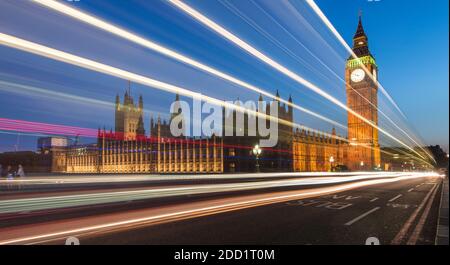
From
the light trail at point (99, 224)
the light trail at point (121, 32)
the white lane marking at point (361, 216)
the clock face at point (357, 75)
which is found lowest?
the white lane marking at point (361, 216)

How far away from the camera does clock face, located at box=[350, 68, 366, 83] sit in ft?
364

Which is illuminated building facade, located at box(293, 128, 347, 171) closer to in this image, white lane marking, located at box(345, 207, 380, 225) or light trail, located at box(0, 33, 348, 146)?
white lane marking, located at box(345, 207, 380, 225)

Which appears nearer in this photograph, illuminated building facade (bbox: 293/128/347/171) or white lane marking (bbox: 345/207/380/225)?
white lane marking (bbox: 345/207/380/225)

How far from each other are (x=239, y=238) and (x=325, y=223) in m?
3.12

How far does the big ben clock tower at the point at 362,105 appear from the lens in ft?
350

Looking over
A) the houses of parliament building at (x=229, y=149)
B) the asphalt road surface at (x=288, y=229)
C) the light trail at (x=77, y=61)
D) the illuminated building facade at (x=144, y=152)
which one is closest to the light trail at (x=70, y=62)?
the light trail at (x=77, y=61)

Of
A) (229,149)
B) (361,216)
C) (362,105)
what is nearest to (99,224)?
(361,216)

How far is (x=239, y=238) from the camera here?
264 inches

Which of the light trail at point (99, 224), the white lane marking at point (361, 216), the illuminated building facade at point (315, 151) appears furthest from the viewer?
the illuminated building facade at point (315, 151)

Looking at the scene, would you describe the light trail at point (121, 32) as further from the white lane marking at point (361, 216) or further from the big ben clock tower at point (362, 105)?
the big ben clock tower at point (362, 105)

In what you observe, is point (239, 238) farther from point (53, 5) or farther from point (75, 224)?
point (53, 5)

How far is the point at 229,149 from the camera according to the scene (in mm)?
64062

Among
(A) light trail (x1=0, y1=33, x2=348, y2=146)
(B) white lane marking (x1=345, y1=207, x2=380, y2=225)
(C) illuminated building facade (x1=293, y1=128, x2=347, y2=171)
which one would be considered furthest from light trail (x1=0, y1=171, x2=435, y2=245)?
(C) illuminated building facade (x1=293, y1=128, x2=347, y2=171)
